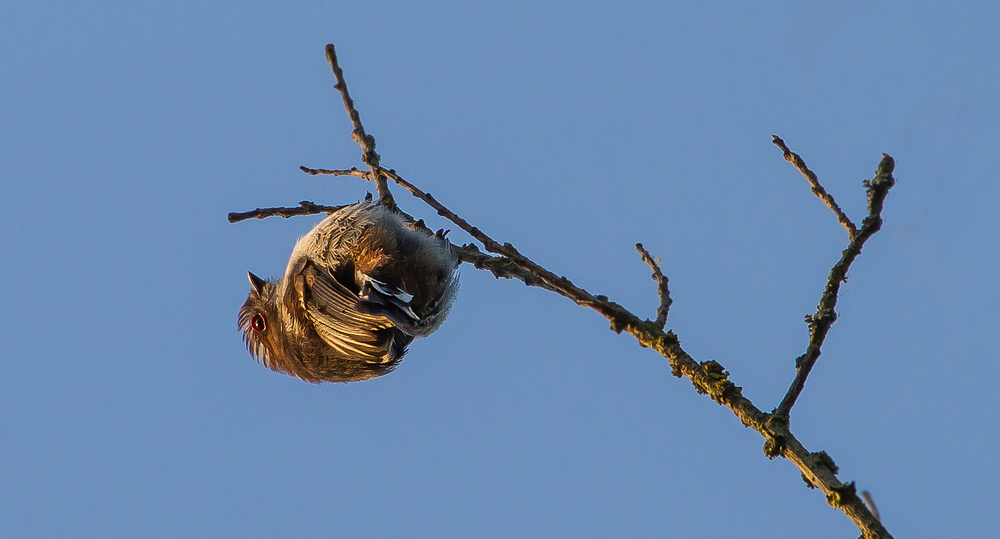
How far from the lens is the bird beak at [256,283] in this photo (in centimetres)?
649

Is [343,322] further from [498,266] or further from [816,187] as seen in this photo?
[816,187]

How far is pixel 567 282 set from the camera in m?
3.20

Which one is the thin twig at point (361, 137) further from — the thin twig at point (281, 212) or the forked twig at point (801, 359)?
the forked twig at point (801, 359)

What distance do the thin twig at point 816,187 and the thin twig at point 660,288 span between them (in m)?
0.76

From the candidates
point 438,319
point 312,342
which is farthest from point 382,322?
point 312,342

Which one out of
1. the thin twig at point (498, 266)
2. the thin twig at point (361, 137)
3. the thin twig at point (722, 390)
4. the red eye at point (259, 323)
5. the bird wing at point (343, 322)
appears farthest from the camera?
the red eye at point (259, 323)

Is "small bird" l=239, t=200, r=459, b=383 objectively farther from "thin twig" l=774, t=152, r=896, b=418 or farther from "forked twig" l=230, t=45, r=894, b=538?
"thin twig" l=774, t=152, r=896, b=418

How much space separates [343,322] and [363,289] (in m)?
0.34

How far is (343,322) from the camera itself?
5.50 m

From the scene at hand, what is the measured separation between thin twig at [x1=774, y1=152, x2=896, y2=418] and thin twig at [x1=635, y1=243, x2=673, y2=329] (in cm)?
58

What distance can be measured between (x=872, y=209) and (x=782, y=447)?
3.05 feet

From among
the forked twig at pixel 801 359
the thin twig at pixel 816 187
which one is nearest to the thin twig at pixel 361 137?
the forked twig at pixel 801 359

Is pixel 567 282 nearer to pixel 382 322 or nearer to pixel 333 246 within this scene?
pixel 382 322

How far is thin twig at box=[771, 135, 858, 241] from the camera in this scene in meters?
3.09
